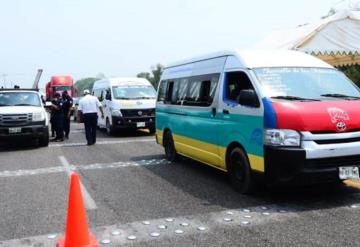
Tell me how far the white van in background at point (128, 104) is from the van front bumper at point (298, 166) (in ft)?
35.3

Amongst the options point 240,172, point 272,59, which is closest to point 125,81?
A: point 272,59

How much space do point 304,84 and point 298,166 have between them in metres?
1.42

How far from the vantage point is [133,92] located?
1720 cm

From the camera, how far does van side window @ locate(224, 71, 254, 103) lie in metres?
6.85

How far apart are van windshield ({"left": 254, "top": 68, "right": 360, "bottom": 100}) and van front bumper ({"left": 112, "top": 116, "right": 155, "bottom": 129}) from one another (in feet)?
32.8

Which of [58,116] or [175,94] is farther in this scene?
[58,116]

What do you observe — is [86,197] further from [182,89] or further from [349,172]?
[349,172]

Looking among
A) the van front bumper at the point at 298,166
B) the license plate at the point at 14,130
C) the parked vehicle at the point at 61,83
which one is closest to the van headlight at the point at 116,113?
the license plate at the point at 14,130

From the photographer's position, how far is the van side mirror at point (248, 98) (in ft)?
20.6

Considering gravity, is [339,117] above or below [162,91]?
below

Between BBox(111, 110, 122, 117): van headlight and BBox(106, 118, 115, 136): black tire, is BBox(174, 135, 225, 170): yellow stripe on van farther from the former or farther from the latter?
BBox(106, 118, 115, 136): black tire

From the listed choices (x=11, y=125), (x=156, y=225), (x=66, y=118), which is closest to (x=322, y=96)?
(x=156, y=225)

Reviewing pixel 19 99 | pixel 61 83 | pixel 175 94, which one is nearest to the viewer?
pixel 175 94

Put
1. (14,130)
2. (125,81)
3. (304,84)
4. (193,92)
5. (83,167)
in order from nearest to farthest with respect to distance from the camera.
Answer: (304,84) → (193,92) → (83,167) → (14,130) → (125,81)
